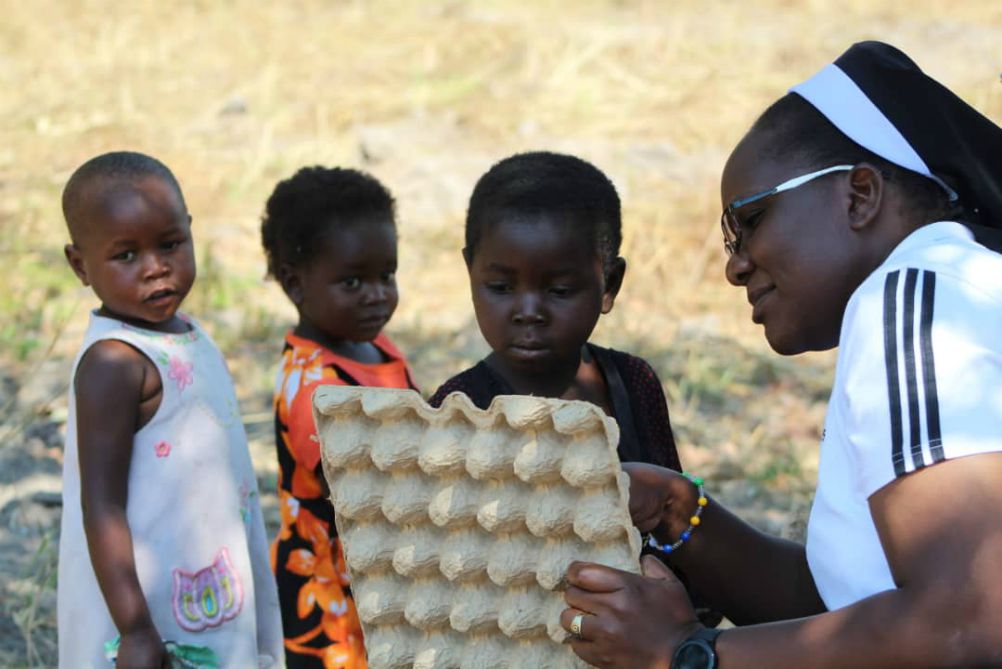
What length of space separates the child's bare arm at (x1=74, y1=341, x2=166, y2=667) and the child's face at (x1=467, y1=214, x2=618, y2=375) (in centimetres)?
Result: 77

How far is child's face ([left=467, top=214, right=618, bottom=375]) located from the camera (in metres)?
2.53

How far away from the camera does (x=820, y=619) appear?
1.73 m

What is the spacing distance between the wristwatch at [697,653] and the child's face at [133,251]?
147cm

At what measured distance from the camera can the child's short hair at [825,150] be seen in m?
1.92

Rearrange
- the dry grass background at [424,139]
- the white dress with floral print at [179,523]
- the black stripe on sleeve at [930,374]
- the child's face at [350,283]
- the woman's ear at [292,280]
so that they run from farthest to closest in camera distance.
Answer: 1. the dry grass background at [424,139]
2. the woman's ear at [292,280]
3. the child's face at [350,283]
4. the white dress with floral print at [179,523]
5. the black stripe on sleeve at [930,374]

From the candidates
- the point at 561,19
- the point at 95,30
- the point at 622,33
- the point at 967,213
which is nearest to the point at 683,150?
the point at 622,33

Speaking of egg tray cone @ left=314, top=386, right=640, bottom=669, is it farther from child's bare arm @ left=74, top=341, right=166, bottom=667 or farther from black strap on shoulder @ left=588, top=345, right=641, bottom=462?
child's bare arm @ left=74, top=341, right=166, bottom=667

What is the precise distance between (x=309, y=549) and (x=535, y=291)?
98 cm

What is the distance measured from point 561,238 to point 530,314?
0.17 meters

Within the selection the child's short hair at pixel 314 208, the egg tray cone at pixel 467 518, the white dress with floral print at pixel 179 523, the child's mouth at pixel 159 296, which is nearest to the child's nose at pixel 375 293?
the child's short hair at pixel 314 208

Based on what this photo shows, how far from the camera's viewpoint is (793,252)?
1.97 meters

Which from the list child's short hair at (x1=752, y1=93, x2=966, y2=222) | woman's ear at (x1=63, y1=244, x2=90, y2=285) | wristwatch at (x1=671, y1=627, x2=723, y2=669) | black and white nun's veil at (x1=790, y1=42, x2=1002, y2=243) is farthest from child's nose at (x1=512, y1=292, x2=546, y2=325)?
woman's ear at (x1=63, y1=244, x2=90, y2=285)

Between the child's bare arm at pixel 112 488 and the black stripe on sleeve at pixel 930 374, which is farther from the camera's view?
the child's bare arm at pixel 112 488

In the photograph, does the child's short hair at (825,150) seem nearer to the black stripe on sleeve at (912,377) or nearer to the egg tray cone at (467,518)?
the black stripe on sleeve at (912,377)
